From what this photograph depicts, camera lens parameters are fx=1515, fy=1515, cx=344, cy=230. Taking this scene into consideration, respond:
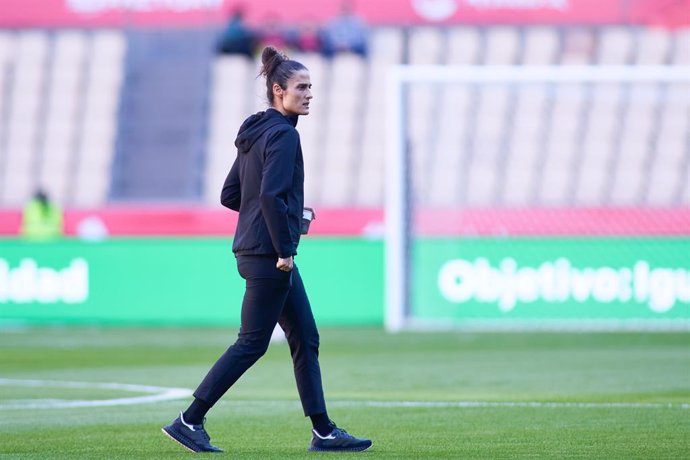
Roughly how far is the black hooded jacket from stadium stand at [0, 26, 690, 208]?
→ 1930cm

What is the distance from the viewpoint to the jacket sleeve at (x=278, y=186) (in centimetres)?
649

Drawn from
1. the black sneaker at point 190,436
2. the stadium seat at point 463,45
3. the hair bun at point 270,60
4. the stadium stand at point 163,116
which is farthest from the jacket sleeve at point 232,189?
the stadium seat at point 463,45

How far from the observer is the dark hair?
6.79 m

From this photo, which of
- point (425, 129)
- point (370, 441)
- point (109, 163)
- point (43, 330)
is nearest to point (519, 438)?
point (370, 441)

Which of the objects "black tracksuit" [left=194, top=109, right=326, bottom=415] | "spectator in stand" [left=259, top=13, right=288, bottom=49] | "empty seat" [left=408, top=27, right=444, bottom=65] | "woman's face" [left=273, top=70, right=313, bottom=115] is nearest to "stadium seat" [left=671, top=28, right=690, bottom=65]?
"empty seat" [left=408, top=27, right=444, bottom=65]

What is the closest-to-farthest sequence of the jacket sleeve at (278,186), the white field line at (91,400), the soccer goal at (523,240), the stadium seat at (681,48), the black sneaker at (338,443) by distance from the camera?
the jacket sleeve at (278,186) → the black sneaker at (338,443) → the white field line at (91,400) → the soccer goal at (523,240) → the stadium seat at (681,48)

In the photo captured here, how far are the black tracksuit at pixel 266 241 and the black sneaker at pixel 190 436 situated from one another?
0.13 m

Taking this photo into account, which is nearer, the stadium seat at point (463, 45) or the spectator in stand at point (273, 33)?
the spectator in stand at point (273, 33)

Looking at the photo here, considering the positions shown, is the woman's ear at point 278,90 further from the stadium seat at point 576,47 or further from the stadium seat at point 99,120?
the stadium seat at point 576,47

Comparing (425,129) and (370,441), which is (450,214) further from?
(370,441)

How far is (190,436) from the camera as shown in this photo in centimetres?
671

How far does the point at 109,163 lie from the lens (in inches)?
1148

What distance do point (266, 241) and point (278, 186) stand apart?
0.27 m

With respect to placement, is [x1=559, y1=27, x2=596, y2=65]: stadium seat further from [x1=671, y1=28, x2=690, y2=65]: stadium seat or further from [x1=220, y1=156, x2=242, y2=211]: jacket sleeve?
[x1=220, y1=156, x2=242, y2=211]: jacket sleeve
